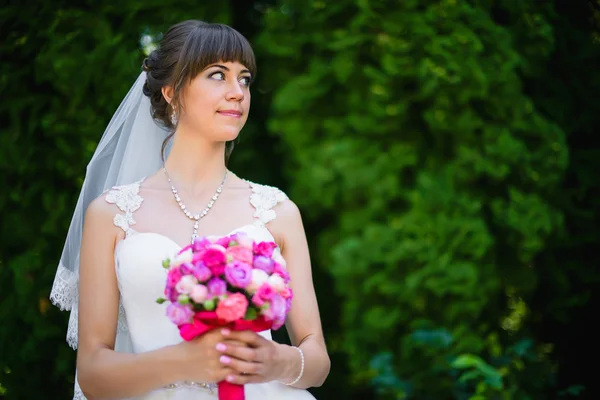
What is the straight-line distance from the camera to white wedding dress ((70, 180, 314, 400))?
2.78 m

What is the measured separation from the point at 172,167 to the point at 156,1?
2.01 meters

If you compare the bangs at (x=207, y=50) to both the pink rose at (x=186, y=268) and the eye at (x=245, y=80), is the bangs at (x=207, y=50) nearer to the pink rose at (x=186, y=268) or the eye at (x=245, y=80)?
the eye at (x=245, y=80)

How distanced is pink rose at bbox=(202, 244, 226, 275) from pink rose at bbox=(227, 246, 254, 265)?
0.03m

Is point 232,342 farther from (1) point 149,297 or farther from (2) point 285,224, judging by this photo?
(2) point 285,224

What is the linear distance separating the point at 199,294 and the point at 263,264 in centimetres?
23

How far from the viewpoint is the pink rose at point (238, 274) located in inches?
91.3

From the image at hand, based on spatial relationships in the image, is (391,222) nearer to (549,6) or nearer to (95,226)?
(549,6)

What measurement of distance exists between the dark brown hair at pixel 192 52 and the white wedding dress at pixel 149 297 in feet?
1.69

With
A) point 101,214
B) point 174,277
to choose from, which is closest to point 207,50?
point 101,214

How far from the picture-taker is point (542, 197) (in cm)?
490

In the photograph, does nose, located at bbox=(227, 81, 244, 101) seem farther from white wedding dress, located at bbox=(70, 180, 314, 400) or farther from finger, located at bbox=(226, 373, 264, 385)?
finger, located at bbox=(226, 373, 264, 385)

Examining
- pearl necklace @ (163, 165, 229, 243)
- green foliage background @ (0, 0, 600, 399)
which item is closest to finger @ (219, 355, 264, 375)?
pearl necklace @ (163, 165, 229, 243)

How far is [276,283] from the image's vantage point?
7.79 feet

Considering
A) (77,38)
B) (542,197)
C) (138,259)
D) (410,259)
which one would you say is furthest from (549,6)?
(138,259)
